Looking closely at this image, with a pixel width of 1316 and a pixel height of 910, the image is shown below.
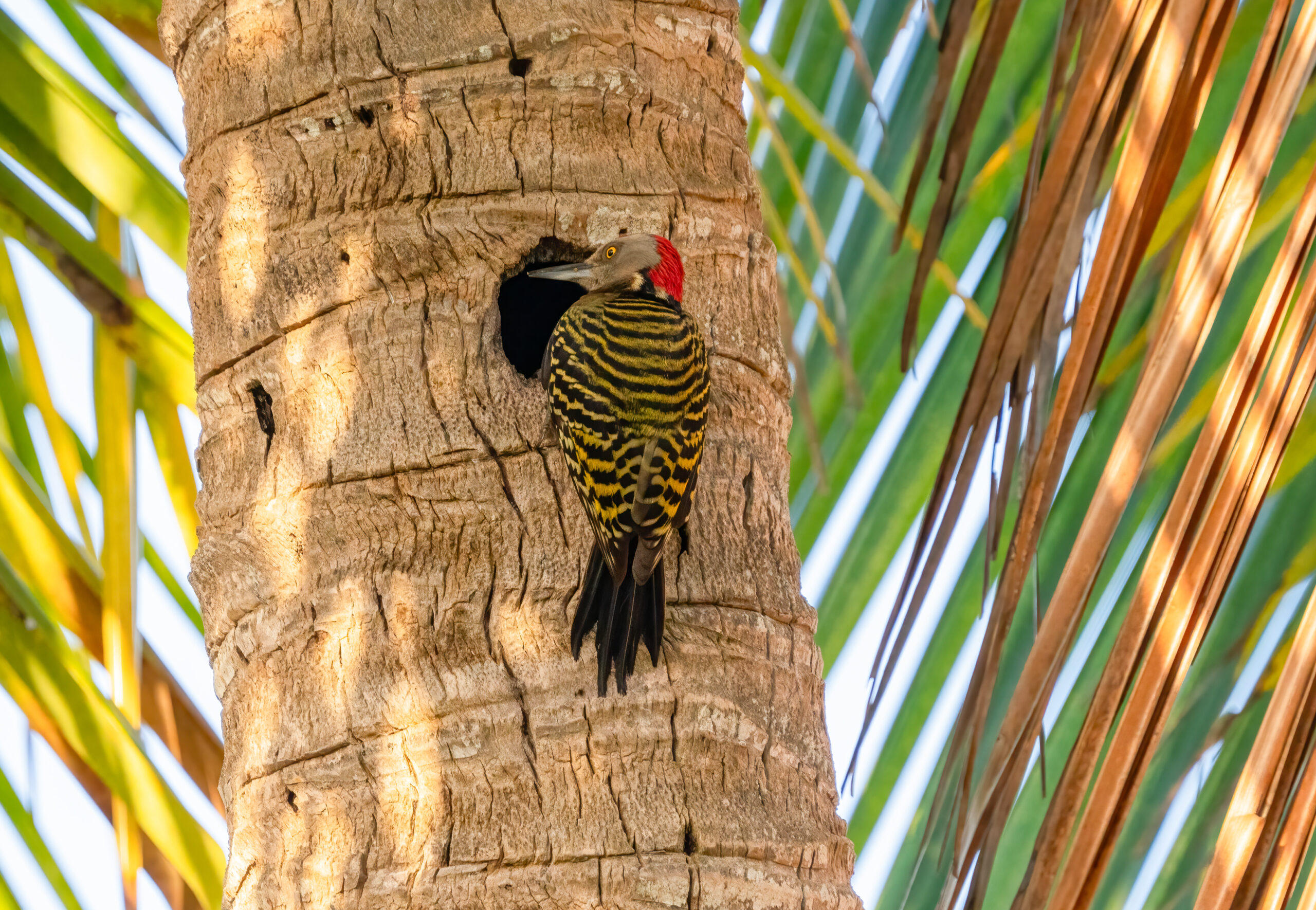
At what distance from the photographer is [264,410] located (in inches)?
72.7

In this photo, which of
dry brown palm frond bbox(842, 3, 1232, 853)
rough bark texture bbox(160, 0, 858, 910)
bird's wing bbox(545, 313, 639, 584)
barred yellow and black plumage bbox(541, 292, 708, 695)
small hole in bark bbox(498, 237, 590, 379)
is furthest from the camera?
small hole in bark bbox(498, 237, 590, 379)

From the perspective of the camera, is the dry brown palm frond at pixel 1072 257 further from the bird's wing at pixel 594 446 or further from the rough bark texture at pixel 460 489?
the bird's wing at pixel 594 446

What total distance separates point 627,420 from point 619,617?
0.56m

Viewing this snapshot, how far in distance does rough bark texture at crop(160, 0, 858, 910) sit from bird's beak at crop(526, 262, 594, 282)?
13 cm

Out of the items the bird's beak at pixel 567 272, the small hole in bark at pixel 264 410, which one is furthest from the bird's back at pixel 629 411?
the small hole in bark at pixel 264 410

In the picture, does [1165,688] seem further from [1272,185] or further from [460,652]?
[1272,185]

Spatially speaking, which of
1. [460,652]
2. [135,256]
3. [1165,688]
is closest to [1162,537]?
[1165,688]

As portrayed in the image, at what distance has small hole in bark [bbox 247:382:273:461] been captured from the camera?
5.98 feet

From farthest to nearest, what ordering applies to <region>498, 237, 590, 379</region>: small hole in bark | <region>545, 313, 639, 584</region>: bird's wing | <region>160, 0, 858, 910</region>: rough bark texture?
<region>498, 237, 590, 379</region>: small hole in bark → <region>545, 313, 639, 584</region>: bird's wing → <region>160, 0, 858, 910</region>: rough bark texture

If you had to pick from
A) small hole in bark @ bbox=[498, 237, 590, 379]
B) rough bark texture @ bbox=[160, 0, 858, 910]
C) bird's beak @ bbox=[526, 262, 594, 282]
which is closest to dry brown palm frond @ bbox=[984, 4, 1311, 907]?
rough bark texture @ bbox=[160, 0, 858, 910]

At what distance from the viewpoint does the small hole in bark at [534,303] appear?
1.96 m

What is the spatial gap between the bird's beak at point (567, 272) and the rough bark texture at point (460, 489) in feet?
0.42

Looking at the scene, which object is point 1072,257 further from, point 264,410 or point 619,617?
point 264,410

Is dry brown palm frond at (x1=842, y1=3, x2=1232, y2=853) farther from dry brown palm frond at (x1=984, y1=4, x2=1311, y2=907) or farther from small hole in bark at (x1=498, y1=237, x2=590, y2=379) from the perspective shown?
small hole in bark at (x1=498, y1=237, x2=590, y2=379)
